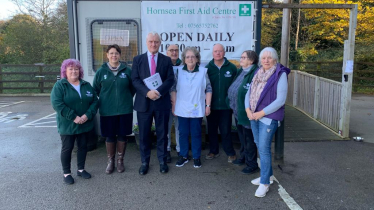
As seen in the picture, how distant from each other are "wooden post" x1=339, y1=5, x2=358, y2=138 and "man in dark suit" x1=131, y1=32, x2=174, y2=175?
3.70 meters

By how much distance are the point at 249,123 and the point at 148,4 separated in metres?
2.85

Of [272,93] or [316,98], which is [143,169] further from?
[316,98]

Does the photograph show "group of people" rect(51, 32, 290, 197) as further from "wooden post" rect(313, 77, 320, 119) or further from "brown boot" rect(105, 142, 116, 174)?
"wooden post" rect(313, 77, 320, 119)

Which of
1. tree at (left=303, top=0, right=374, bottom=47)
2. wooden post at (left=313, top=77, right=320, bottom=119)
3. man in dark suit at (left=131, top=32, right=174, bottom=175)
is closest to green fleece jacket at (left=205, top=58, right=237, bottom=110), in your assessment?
man in dark suit at (left=131, top=32, right=174, bottom=175)

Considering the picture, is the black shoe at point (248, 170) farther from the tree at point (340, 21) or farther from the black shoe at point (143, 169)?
the tree at point (340, 21)

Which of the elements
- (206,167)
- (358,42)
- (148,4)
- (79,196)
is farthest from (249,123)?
(358,42)

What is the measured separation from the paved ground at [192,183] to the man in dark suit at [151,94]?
501mm

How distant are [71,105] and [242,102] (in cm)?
219

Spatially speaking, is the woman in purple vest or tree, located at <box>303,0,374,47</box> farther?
tree, located at <box>303,0,374,47</box>

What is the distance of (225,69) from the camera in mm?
4707

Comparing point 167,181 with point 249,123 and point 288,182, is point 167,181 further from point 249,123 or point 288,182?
point 288,182

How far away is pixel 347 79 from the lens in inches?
244

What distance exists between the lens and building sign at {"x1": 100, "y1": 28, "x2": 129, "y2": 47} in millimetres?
5578

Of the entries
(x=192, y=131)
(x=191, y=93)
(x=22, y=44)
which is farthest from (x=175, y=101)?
(x=22, y=44)
